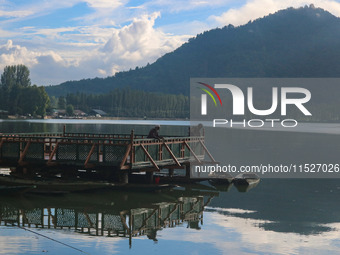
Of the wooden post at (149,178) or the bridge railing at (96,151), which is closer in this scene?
the bridge railing at (96,151)

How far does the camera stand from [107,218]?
2561cm

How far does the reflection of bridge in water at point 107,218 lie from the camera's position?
23.4 meters

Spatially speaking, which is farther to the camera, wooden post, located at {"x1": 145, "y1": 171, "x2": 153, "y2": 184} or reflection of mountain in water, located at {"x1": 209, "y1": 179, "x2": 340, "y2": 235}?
wooden post, located at {"x1": 145, "y1": 171, "x2": 153, "y2": 184}

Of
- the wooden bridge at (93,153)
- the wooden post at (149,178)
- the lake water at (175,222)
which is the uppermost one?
the wooden bridge at (93,153)

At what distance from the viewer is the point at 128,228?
933 inches

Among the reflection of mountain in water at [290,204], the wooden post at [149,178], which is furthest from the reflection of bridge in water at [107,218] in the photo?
the wooden post at [149,178]

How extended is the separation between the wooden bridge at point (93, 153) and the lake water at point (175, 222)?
199 centimetres

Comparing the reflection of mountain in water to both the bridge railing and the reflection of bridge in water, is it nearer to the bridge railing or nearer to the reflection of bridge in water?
the reflection of bridge in water

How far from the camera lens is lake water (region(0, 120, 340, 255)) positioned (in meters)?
20.4

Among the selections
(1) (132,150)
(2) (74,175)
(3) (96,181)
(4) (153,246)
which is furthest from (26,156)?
(4) (153,246)

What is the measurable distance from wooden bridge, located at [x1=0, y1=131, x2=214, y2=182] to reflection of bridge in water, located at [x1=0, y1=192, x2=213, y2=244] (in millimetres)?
3582

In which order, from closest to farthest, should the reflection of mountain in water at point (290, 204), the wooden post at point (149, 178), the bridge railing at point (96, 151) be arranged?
the reflection of mountain in water at point (290, 204), the bridge railing at point (96, 151), the wooden post at point (149, 178)

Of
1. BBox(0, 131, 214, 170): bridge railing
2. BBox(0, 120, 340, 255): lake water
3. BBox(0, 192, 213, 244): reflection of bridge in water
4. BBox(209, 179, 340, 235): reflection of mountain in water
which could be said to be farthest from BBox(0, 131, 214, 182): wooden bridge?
BBox(209, 179, 340, 235): reflection of mountain in water

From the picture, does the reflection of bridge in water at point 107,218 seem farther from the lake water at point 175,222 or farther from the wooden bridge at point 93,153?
the wooden bridge at point 93,153
